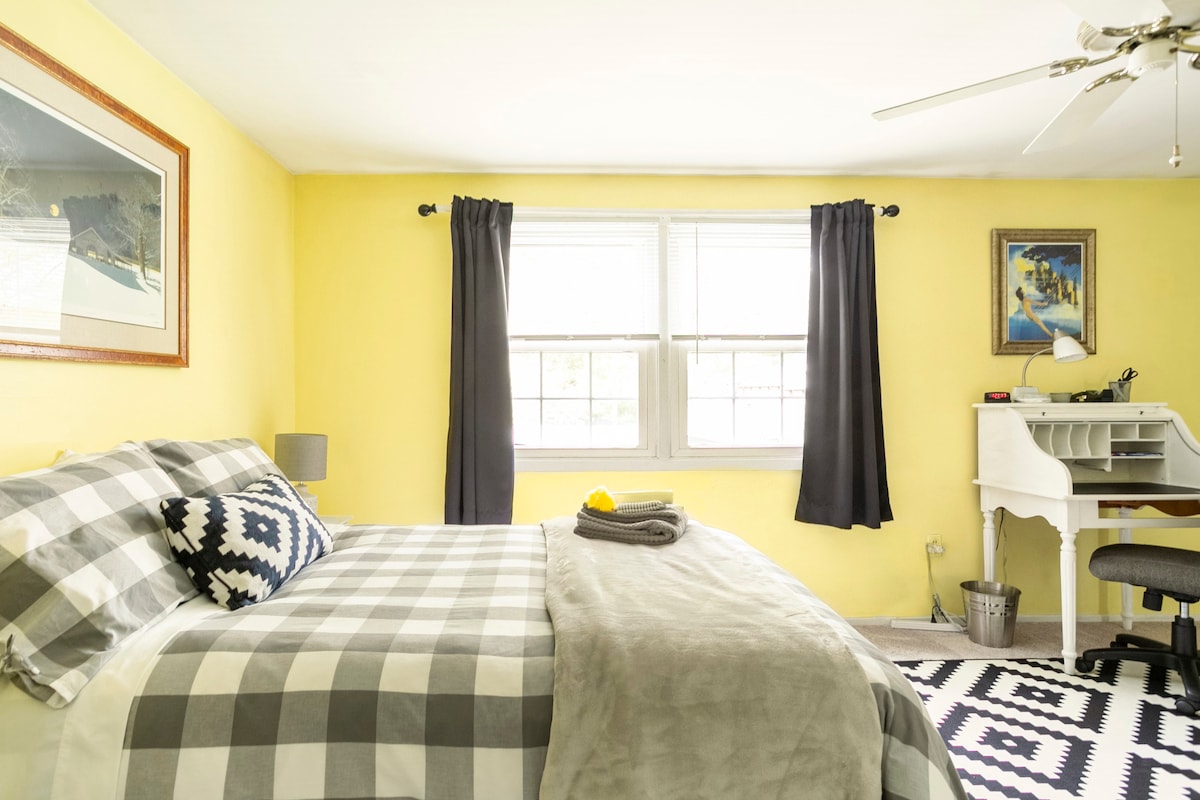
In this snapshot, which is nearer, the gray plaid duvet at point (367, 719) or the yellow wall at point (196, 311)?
the gray plaid duvet at point (367, 719)

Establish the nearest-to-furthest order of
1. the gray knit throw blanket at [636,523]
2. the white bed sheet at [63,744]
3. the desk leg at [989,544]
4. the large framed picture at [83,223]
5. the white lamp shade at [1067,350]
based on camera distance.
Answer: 1. the white bed sheet at [63,744]
2. the large framed picture at [83,223]
3. the gray knit throw blanket at [636,523]
4. the white lamp shade at [1067,350]
5. the desk leg at [989,544]

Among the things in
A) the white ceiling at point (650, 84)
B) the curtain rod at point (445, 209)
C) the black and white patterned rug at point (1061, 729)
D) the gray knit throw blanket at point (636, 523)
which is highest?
the white ceiling at point (650, 84)

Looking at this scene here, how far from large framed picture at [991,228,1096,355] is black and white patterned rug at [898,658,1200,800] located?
170 cm

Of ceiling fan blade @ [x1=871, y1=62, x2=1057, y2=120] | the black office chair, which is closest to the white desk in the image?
the black office chair

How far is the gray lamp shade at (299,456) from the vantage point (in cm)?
295

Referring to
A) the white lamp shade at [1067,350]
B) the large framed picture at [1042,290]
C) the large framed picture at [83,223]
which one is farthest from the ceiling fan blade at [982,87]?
the large framed picture at [83,223]

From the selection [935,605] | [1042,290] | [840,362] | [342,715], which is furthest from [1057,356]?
[342,715]

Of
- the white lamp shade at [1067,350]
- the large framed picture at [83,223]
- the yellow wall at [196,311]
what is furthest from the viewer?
the white lamp shade at [1067,350]

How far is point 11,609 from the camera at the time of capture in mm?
1251

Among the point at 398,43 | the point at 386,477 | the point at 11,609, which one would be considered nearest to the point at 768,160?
the point at 398,43

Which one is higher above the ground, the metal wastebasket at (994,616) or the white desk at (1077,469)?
the white desk at (1077,469)

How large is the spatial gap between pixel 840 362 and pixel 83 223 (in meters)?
3.23

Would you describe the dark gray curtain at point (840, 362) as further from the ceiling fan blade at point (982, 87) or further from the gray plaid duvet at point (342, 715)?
the gray plaid duvet at point (342, 715)

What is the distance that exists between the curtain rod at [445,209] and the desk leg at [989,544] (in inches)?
65.7
